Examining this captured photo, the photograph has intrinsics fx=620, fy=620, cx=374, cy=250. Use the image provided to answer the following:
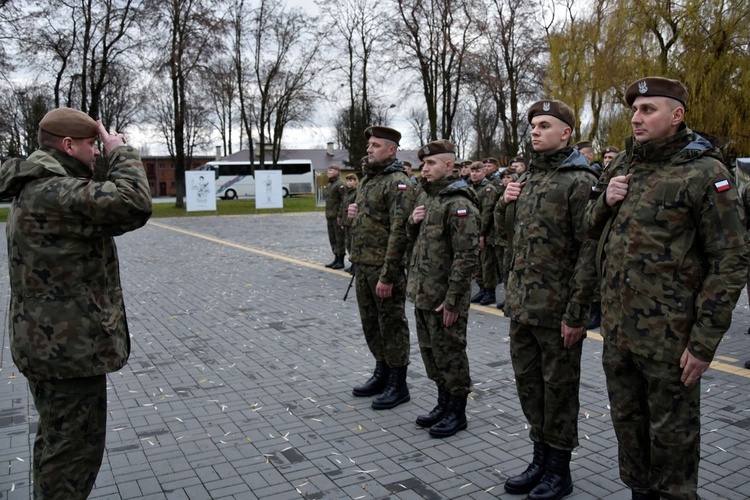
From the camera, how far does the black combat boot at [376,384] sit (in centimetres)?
555

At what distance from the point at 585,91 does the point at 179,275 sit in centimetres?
2034

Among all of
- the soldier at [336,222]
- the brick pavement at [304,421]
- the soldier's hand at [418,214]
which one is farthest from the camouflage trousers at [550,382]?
the soldier at [336,222]

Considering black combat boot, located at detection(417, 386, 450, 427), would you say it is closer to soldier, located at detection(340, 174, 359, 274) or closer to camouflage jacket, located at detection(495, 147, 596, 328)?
camouflage jacket, located at detection(495, 147, 596, 328)

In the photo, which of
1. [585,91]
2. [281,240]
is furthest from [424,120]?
[281,240]

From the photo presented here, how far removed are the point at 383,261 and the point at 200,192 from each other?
29.4 metres

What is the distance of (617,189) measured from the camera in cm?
314

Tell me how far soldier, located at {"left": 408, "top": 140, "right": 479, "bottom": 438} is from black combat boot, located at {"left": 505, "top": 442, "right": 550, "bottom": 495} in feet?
2.85

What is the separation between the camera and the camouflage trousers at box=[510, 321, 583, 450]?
366cm

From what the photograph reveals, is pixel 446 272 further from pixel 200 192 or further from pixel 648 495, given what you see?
pixel 200 192

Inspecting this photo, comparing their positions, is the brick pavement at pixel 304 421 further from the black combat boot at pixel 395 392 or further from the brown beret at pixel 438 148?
the brown beret at pixel 438 148

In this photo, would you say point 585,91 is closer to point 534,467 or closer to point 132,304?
point 132,304

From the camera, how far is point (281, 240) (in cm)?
1928

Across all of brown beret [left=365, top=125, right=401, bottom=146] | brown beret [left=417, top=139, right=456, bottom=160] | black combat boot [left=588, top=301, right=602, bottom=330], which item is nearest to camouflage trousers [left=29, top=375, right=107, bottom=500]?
brown beret [left=417, top=139, right=456, bottom=160]

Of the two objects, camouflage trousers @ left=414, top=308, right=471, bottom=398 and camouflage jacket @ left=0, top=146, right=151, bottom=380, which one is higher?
camouflage jacket @ left=0, top=146, right=151, bottom=380
